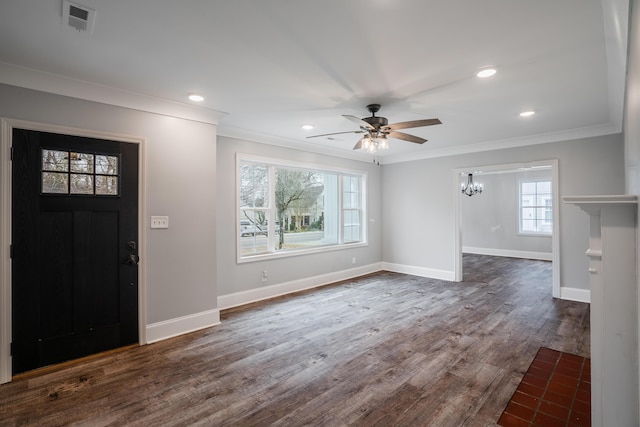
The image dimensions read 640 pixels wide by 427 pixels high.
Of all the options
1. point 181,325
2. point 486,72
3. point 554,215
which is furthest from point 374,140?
point 554,215

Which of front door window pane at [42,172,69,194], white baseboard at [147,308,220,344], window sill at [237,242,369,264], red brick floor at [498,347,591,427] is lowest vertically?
red brick floor at [498,347,591,427]

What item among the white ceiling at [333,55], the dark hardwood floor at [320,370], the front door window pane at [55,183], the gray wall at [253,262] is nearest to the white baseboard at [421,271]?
the gray wall at [253,262]

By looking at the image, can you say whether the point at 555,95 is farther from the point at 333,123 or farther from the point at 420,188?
the point at 420,188

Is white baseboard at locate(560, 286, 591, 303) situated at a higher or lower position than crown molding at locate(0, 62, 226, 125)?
lower

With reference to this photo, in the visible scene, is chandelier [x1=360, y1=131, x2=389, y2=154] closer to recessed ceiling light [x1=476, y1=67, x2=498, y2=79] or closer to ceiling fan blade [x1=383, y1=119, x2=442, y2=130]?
ceiling fan blade [x1=383, y1=119, x2=442, y2=130]

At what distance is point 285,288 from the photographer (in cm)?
518

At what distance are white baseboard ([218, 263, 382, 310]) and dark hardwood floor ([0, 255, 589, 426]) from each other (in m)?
0.22

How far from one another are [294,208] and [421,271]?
2.96 metres

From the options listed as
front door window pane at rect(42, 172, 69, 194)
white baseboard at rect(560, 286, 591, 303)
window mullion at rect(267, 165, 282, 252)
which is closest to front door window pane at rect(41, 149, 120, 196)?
front door window pane at rect(42, 172, 69, 194)

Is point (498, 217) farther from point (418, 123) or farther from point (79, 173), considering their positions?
point (79, 173)

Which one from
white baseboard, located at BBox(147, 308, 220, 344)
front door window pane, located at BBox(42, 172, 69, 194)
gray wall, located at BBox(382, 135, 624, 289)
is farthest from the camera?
gray wall, located at BBox(382, 135, 624, 289)

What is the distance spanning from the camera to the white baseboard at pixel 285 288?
4.51 meters

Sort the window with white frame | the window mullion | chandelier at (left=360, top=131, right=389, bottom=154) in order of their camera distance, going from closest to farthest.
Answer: chandelier at (left=360, top=131, right=389, bottom=154)
the window mullion
the window with white frame

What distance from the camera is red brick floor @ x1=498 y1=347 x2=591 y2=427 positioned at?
6.84ft
